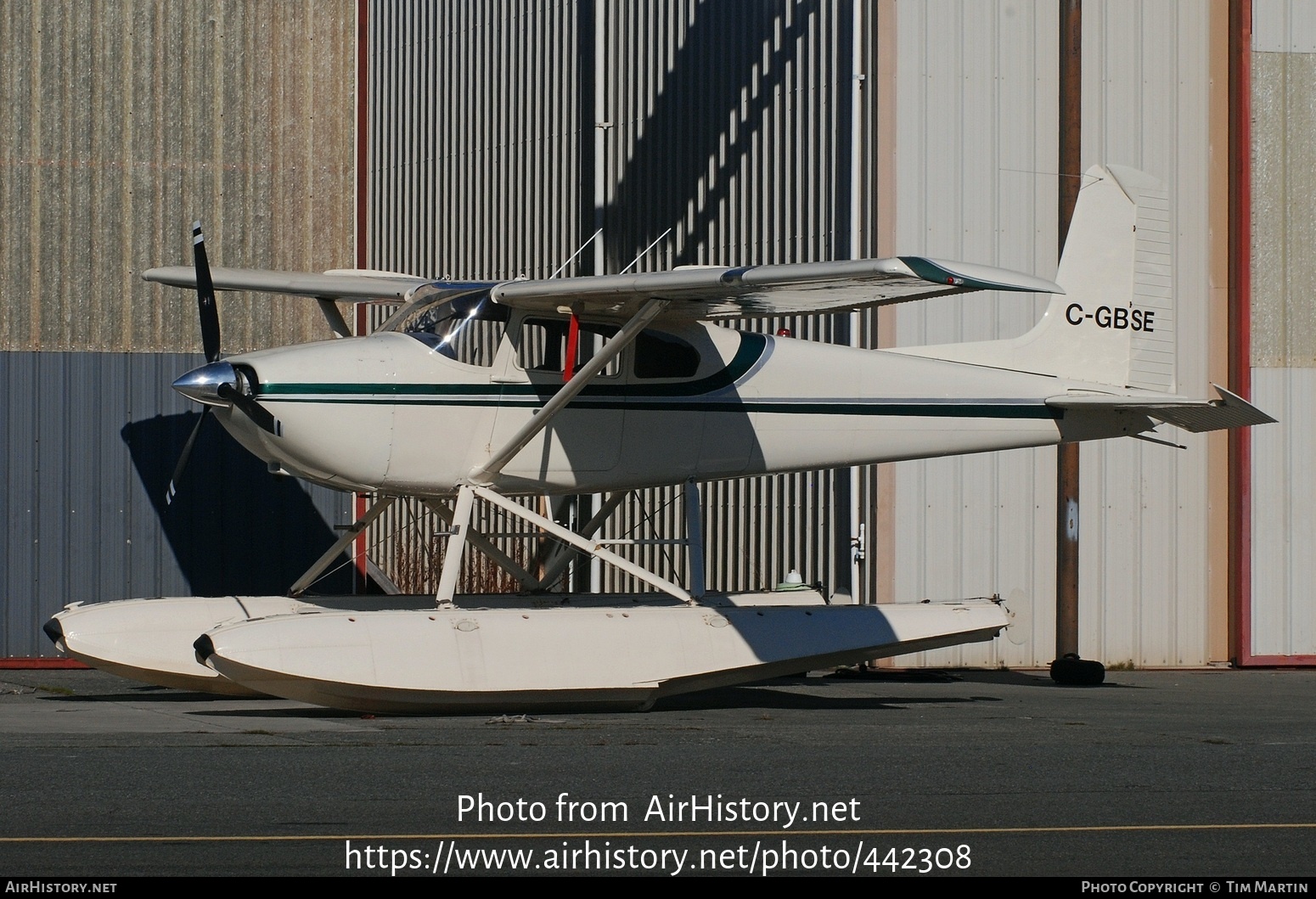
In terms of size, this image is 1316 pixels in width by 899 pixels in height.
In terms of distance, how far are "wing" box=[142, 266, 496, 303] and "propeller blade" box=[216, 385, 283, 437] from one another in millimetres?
2759

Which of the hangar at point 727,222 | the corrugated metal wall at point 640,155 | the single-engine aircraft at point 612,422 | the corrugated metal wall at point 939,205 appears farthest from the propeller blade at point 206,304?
the corrugated metal wall at point 939,205

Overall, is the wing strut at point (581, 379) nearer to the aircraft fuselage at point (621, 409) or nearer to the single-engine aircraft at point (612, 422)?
the single-engine aircraft at point (612, 422)

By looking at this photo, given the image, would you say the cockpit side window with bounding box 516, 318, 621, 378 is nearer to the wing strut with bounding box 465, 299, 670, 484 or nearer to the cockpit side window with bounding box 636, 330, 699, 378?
the cockpit side window with bounding box 636, 330, 699, 378

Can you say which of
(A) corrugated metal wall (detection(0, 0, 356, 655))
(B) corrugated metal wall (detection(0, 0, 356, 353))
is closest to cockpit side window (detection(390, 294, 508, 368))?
(A) corrugated metal wall (detection(0, 0, 356, 655))

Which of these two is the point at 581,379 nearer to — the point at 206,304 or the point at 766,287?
the point at 766,287

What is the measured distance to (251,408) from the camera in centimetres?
1066

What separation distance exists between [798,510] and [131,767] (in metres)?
9.12

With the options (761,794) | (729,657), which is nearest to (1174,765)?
(761,794)

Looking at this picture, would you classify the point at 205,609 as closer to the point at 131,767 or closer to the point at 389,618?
the point at 389,618

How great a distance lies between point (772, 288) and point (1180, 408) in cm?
416

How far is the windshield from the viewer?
37.6ft

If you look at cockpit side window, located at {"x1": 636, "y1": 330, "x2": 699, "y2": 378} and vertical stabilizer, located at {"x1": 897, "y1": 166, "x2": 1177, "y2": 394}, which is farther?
vertical stabilizer, located at {"x1": 897, "y1": 166, "x2": 1177, "y2": 394}

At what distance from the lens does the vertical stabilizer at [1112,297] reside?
13.6 m

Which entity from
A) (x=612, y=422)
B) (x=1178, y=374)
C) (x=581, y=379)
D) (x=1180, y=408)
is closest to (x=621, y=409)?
(x=612, y=422)
